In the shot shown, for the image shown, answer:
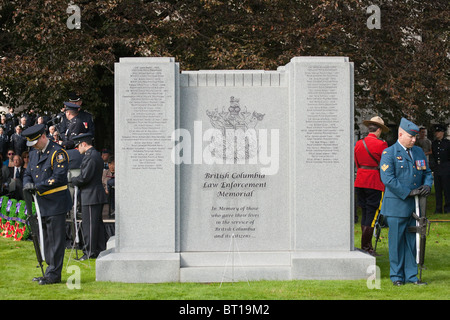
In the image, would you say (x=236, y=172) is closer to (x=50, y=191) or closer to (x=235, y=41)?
(x=50, y=191)

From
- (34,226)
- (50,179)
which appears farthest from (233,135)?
(34,226)

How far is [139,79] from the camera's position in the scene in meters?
9.48

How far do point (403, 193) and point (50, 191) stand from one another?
448 centimetres

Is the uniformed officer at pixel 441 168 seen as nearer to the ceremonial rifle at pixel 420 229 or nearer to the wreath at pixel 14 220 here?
the ceremonial rifle at pixel 420 229

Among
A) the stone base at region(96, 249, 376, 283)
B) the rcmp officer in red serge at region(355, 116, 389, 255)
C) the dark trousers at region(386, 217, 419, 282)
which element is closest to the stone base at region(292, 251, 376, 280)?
the stone base at region(96, 249, 376, 283)

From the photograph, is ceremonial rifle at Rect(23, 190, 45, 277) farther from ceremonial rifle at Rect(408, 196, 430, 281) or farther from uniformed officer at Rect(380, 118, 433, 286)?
ceremonial rifle at Rect(408, 196, 430, 281)

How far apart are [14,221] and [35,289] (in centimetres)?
565

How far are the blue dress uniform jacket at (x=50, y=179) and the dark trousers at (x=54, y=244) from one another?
4.5 inches

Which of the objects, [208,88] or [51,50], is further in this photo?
[51,50]

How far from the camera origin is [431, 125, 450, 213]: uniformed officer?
740 inches

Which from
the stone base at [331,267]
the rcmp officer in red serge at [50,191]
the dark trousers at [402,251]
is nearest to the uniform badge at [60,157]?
the rcmp officer in red serge at [50,191]

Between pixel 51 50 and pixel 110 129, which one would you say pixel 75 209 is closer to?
pixel 51 50

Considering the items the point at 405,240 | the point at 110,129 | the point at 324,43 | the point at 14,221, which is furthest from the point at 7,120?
the point at 405,240

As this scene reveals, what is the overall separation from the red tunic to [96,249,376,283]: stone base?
2.48 m
